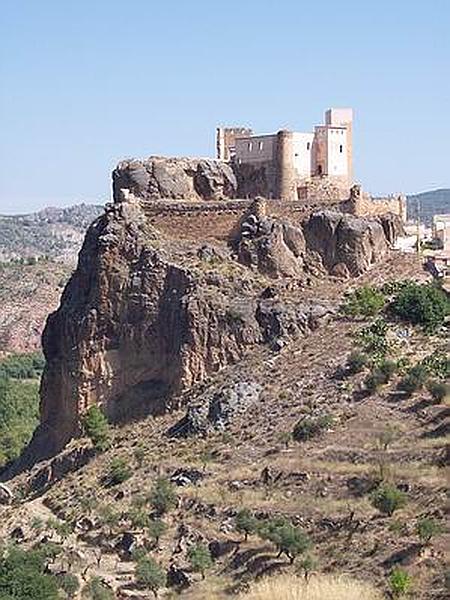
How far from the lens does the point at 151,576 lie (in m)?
36.1

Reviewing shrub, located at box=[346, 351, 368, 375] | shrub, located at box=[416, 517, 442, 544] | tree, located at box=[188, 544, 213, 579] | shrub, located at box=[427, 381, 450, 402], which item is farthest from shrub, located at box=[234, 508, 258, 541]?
shrub, located at box=[346, 351, 368, 375]

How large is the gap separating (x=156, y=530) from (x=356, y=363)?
376 inches

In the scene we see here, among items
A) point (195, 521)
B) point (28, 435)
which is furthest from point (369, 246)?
point (28, 435)

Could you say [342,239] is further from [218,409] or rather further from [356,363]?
[218,409]

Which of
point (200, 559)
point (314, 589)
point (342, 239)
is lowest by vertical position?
point (200, 559)

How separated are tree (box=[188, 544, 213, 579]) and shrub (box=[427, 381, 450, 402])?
9083 millimetres

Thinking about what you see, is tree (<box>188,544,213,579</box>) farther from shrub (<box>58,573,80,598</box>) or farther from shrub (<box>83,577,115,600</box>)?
shrub (<box>58,573,80,598</box>)

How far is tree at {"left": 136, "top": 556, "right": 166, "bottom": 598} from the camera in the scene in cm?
3600

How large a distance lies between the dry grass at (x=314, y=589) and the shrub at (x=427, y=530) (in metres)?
2.00

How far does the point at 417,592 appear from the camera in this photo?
3134cm

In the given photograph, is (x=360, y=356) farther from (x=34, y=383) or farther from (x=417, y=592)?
(x=34, y=383)

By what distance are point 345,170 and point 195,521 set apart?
18929 millimetres

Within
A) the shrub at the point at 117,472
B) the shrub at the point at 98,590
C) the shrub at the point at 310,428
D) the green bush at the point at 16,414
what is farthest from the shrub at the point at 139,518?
the green bush at the point at 16,414

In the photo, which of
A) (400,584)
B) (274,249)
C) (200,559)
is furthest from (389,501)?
(274,249)
